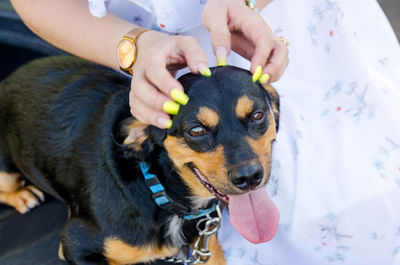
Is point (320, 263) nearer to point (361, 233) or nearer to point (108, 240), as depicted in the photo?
point (361, 233)

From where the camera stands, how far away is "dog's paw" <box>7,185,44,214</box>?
2.93 m

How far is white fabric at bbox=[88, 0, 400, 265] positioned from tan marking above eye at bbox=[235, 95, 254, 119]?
62 cm

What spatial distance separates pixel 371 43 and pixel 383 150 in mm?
693

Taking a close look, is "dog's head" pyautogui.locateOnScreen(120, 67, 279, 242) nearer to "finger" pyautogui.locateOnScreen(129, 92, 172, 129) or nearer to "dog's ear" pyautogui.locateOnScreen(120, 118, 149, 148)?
"dog's ear" pyautogui.locateOnScreen(120, 118, 149, 148)

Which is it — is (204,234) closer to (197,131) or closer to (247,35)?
(197,131)

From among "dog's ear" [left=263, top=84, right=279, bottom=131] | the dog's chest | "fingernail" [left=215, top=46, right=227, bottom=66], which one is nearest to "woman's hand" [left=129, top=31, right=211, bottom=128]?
"fingernail" [left=215, top=46, right=227, bottom=66]

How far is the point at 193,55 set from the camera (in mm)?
1508

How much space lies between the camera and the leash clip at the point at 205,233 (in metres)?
2.19

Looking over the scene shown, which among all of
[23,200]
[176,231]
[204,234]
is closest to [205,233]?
[204,234]

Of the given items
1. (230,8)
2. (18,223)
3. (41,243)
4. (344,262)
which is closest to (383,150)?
(344,262)

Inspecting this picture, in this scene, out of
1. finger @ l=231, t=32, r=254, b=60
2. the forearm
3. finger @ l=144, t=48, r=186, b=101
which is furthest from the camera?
the forearm

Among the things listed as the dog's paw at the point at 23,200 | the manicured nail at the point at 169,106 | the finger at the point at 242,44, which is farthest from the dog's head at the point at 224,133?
the dog's paw at the point at 23,200

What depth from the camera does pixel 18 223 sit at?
2896 mm

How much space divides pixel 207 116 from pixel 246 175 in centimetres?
31
